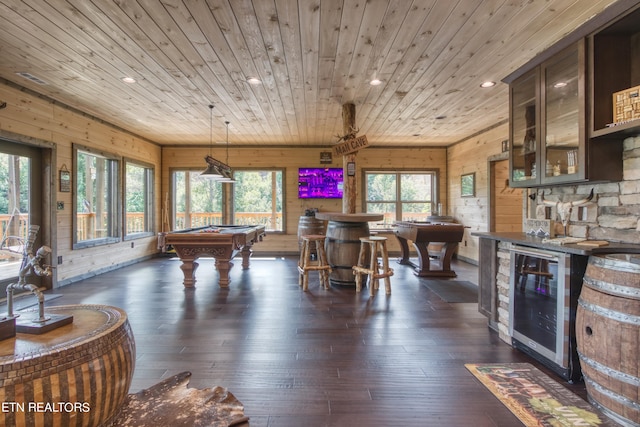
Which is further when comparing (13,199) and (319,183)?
(319,183)

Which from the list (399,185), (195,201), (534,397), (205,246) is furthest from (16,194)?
(399,185)

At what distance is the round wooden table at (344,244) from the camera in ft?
14.9

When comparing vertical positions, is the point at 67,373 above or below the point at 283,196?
below

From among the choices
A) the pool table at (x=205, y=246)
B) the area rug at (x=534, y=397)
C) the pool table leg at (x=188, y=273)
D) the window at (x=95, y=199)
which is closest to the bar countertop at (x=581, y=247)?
the area rug at (x=534, y=397)

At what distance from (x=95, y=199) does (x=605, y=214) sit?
704 cm

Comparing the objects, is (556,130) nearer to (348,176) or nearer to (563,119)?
(563,119)

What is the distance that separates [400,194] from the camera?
26.1 ft

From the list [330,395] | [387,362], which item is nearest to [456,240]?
[387,362]

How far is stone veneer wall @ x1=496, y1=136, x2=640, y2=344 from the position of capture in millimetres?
2197

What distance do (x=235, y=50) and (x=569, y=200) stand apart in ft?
10.7

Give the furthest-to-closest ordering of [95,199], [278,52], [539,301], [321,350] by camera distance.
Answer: [95,199], [278,52], [321,350], [539,301]

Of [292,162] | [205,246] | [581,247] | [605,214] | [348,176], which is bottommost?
[205,246]

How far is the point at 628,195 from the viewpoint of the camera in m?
2.23

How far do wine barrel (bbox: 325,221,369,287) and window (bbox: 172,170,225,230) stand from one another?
160 inches
